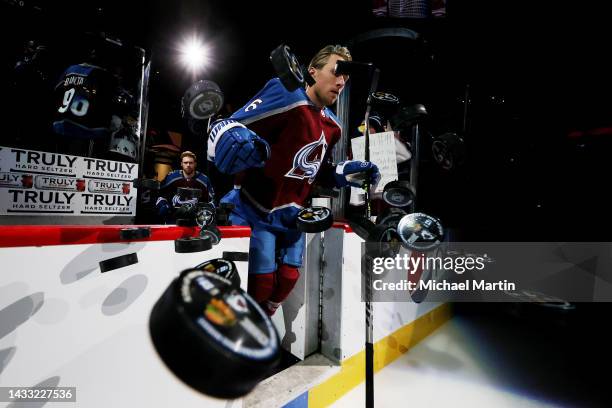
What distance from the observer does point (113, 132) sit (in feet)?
5.10

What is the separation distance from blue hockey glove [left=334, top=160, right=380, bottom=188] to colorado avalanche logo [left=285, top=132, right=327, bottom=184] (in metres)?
0.15

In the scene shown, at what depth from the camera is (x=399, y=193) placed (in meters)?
1.27

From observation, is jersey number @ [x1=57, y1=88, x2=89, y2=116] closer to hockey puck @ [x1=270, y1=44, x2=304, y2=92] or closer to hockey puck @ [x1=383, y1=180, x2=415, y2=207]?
hockey puck @ [x1=270, y1=44, x2=304, y2=92]

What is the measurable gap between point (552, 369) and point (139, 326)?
300cm

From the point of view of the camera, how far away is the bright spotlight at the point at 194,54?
4.09m

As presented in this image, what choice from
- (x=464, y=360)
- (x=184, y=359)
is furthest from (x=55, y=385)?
(x=464, y=360)

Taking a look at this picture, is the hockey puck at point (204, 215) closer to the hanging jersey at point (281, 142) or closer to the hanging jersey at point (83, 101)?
the hanging jersey at point (281, 142)

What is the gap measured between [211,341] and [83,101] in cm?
159

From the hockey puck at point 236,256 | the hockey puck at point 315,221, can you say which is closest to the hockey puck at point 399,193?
the hockey puck at point 315,221

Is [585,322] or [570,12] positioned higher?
[570,12]

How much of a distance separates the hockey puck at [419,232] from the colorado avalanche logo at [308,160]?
2.15 feet

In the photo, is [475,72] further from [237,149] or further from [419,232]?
[237,149]

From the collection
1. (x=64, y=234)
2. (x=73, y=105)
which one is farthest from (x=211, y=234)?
(x=73, y=105)

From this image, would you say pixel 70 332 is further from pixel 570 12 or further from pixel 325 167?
pixel 570 12
